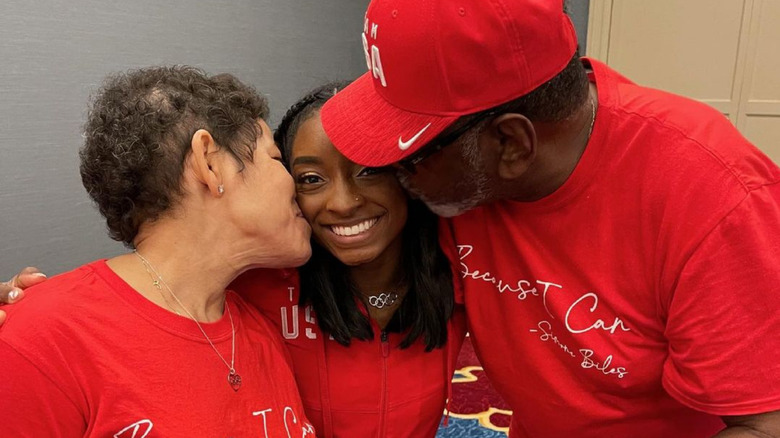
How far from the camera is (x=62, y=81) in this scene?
1.85 metres

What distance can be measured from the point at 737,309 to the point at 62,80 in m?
1.86

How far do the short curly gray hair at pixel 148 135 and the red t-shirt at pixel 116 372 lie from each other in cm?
13

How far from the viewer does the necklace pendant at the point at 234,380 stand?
1.07 m

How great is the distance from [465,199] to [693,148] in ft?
1.18

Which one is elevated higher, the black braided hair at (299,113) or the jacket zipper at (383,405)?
the black braided hair at (299,113)

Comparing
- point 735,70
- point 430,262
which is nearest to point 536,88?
point 430,262

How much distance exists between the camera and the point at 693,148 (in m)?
0.92

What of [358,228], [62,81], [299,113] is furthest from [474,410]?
[62,81]

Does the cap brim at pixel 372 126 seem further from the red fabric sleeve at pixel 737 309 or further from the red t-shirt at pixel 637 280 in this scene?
the red fabric sleeve at pixel 737 309

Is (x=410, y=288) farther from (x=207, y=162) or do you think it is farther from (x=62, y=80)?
(x=62, y=80)

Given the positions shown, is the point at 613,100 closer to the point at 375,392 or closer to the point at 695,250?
the point at 695,250

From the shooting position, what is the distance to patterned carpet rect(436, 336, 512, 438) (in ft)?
7.59

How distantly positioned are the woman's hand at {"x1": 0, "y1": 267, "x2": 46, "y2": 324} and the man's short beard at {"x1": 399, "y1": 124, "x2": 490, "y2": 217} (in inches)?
25.3

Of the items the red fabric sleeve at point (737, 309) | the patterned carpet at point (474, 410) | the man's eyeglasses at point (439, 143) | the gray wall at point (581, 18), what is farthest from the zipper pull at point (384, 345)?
the gray wall at point (581, 18)
